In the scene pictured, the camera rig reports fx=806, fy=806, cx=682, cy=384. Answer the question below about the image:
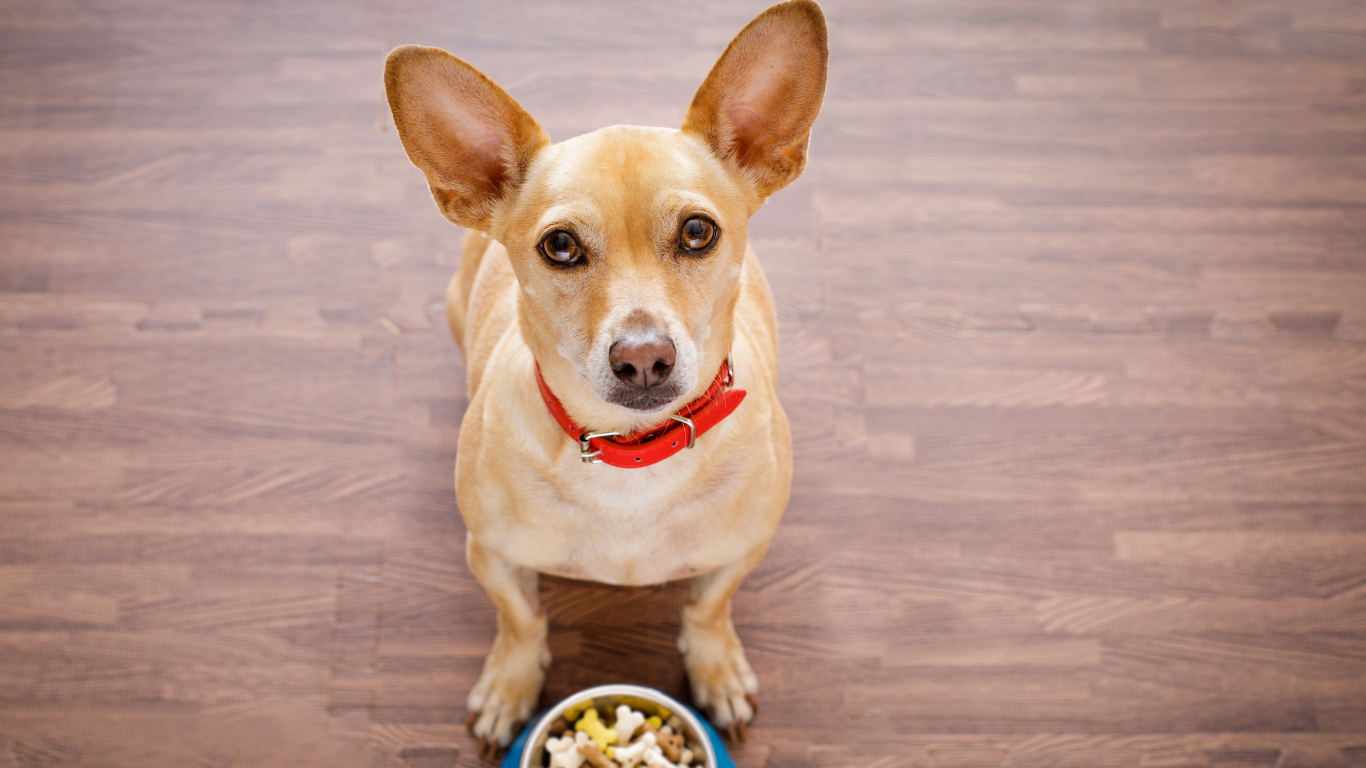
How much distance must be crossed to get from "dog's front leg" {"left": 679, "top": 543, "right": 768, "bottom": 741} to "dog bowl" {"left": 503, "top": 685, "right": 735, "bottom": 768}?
0.88ft

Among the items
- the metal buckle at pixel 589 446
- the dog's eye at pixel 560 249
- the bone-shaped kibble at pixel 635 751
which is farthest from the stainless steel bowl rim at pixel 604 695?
the dog's eye at pixel 560 249

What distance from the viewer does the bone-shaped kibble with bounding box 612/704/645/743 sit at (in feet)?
7.04

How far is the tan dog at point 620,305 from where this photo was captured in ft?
4.90

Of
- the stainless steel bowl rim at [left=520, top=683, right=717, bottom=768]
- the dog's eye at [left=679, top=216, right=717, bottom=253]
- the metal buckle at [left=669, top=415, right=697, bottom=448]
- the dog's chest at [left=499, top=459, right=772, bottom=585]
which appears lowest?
the stainless steel bowl rim at [left=520, top=683, right=717, bottom=768]

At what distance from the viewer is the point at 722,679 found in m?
2.48

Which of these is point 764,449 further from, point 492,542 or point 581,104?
point 581,104

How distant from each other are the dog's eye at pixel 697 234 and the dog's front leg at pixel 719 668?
1.15 meters

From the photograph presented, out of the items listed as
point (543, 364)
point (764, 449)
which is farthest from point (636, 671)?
point (543, 364)

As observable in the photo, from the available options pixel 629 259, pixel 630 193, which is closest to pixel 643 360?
pixel 629 259

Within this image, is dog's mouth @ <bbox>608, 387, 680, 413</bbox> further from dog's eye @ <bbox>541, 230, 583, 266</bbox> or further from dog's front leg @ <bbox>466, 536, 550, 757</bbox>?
dog's front leg @ <bbox>466, 536, 550, 757</bbox>

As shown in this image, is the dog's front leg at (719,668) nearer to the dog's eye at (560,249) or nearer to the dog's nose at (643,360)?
the dog's nose at (643,360)

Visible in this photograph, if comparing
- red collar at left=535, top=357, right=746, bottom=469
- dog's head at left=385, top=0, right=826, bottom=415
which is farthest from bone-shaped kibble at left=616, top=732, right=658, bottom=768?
dog's head at left=385, top=0, right=826, bottom=415

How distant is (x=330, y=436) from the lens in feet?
9.32

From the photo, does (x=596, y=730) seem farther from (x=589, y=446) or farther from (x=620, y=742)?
(x=589, y=446)
